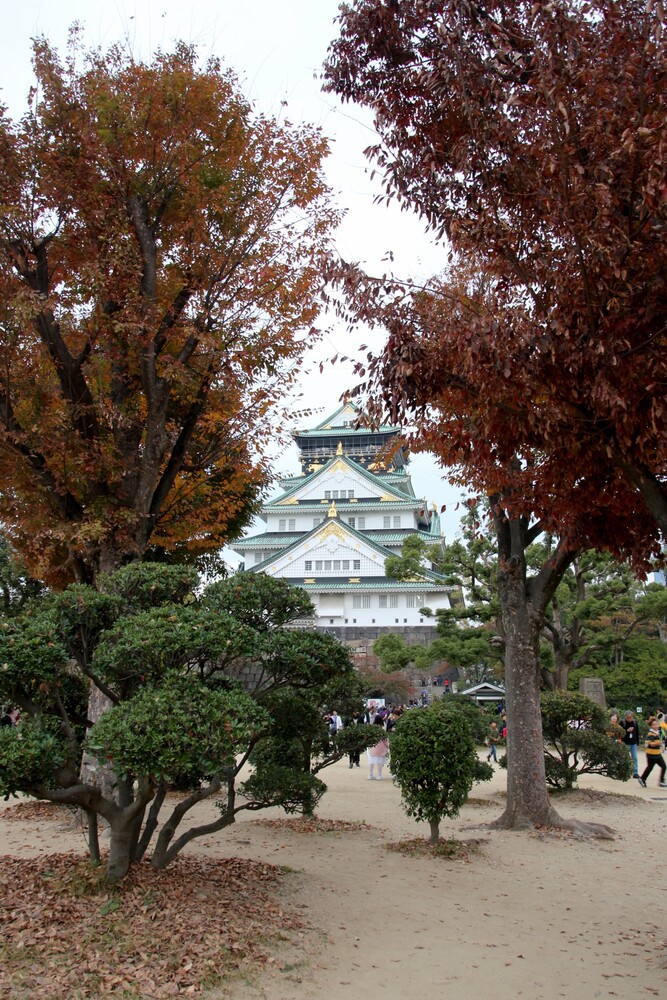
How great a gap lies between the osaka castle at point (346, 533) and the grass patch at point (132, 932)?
82.1 ft

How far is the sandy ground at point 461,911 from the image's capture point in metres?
4.61

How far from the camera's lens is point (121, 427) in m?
8.22

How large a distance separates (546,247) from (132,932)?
17.2 ft

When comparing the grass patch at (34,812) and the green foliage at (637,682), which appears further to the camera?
the green foliage at (637,682)

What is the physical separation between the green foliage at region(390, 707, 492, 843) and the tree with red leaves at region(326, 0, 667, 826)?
3220 mm

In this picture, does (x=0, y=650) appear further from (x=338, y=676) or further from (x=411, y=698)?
(x=411, y=698)

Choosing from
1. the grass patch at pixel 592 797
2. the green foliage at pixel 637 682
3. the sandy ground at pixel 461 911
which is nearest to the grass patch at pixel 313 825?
the sandy ground at pixel 461 911

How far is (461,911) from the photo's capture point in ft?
20.0

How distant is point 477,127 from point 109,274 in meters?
4.64

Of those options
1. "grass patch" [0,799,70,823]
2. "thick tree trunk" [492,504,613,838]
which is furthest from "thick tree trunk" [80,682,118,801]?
"thick tree trunk" [492,504,613,838]

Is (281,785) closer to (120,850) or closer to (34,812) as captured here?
(120,850)

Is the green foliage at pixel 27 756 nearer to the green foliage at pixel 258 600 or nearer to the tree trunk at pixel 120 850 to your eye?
the tree trunk at pixel 120 850

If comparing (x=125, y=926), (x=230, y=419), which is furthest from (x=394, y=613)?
(x=125, y=926)

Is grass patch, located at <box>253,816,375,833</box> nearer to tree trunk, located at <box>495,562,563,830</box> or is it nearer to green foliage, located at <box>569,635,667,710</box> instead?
tree trunk, located at <box>495,562,563,830</box>
